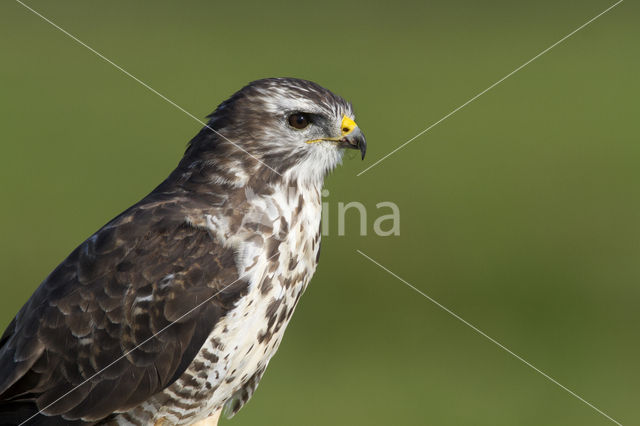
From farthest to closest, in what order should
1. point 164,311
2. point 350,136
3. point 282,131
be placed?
point 350,136 < point 282,131 < point 164,311

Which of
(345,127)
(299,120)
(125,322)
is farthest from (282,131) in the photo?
(125,322)

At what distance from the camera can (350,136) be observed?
590 centimetres

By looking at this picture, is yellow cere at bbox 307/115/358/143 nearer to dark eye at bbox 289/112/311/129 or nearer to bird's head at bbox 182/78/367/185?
bird's head at bbox 182/78/367/185

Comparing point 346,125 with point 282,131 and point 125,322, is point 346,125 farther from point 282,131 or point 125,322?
point 125,322

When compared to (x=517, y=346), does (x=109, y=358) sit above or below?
above

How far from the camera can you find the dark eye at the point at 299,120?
5.80 m

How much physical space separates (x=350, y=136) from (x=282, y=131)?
0.39 m

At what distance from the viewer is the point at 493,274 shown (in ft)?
52.7

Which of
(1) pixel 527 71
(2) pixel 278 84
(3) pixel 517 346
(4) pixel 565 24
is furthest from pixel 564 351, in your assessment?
(4) pixel 565 24

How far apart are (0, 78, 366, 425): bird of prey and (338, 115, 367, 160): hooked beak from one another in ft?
1.77

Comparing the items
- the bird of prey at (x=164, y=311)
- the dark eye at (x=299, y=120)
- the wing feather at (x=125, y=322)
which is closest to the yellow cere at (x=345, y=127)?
the dark eye at (x=299, y=120)

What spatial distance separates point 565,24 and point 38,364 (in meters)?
27.4

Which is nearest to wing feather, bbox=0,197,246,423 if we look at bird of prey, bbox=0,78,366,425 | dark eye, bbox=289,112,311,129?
bird of prey, bbox=0,78,366,425

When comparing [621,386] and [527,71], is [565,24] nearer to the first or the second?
[527,71]
